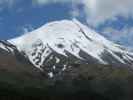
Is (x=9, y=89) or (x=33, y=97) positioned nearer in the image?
(x=33, y=97)

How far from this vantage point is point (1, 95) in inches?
6998

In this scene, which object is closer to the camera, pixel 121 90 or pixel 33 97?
pixel 33 97

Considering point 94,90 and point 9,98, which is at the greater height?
point 94,90

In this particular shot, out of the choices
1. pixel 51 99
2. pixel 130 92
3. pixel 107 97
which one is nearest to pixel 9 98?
pixel 51 99

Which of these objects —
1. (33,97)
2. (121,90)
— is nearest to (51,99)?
(33,97)

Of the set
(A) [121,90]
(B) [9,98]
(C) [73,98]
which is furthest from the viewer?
(A) [121,90]

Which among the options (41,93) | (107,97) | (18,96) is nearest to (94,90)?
(107,97)

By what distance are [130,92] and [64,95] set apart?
2948 centimetres

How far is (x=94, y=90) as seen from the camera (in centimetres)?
19988

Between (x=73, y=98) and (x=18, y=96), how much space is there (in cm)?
2361

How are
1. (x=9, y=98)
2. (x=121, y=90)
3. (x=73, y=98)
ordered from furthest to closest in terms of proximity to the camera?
1. (x=121, y=90)
2. (x=73, y=98)
3. (x=9, y=98)

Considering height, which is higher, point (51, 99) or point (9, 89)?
point (9, 89)

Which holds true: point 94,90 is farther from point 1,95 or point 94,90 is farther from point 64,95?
point 1,95

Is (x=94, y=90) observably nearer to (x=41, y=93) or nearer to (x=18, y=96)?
(x=41, y=93)
